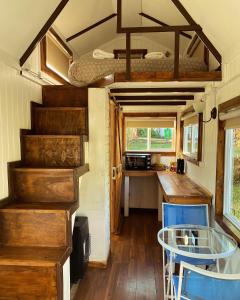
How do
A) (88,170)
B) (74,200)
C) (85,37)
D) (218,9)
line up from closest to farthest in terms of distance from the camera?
(218,9) < (74,200) < (88,170) < (85,37)

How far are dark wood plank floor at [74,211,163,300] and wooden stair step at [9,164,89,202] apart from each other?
1.03 meters

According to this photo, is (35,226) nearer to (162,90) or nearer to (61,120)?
(61,120)

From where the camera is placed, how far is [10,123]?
2068 millimetres

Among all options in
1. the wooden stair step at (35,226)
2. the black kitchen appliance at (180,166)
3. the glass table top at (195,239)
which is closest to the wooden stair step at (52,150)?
the wooden stair step at (35,226)

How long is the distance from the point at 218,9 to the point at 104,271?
2716mm

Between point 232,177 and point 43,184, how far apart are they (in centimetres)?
173

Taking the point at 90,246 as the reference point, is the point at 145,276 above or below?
below

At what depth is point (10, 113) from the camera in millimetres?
2059

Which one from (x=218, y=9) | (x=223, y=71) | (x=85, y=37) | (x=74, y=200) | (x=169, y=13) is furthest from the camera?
(x=85, y=37)

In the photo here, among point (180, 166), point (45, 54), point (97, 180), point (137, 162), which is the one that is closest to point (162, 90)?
point (97, 180)

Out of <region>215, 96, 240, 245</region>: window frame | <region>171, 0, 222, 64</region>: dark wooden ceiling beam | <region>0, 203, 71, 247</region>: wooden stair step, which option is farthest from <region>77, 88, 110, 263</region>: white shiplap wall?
<region>215, 96, 240, 245</region>: window frame

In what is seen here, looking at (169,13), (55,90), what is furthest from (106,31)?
(55,90)

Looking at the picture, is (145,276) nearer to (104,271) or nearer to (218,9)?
(104,271)

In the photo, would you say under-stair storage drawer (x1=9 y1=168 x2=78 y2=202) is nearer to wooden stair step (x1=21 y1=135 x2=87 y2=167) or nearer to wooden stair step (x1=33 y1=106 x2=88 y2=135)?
wooden stair step (x1=21 y1=135 x2=87 y2=167)
